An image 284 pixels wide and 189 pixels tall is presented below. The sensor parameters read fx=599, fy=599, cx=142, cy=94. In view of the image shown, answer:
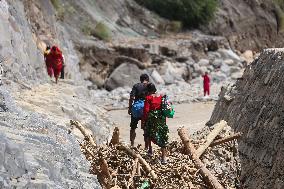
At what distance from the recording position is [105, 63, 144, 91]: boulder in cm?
2791

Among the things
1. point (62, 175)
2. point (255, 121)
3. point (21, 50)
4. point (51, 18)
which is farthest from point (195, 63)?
point (62, 175)

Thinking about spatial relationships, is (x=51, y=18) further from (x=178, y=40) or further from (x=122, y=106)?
(x=178, y=40)

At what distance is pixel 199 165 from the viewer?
8.45 metres

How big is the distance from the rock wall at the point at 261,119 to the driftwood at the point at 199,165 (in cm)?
80

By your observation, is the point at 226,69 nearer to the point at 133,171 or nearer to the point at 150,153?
the point at 150,153

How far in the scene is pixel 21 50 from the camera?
595 inches

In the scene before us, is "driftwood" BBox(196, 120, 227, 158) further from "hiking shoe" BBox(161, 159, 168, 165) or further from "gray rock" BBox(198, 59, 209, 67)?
"gray rock" BBox(198, 59, 209, 67)

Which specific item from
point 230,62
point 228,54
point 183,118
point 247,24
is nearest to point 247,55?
point 228,54

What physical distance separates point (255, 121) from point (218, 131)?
2.23ft

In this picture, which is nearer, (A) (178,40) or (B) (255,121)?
(B) (255,121)

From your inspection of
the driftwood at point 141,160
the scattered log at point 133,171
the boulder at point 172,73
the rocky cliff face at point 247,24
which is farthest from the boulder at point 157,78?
the scattered log at point 133,171

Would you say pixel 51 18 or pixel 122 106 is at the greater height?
pixel 51 18

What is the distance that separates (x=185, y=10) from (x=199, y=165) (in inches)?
1357

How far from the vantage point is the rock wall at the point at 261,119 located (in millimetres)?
8633
